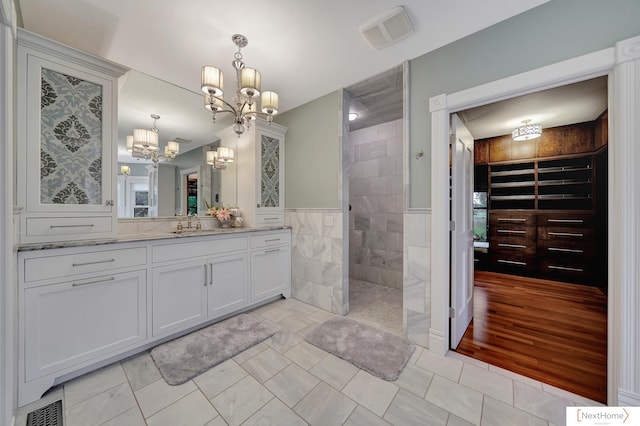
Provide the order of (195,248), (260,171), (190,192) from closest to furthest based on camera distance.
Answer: (195,248) < (190,192) < (260,171)

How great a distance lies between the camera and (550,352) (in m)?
1.97

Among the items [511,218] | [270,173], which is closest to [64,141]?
[270,173]

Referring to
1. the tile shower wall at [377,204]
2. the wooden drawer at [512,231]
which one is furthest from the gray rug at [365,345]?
the wooden drawer at [512,231]

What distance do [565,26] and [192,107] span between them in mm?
3352

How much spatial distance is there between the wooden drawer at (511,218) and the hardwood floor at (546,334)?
1106mm

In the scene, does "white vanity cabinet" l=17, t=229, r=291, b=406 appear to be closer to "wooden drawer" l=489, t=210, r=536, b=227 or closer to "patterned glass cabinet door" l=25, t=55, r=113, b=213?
"patterned glass cabinet door" l=25, t=55, r=113, b=213

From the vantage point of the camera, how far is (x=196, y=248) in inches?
87.4

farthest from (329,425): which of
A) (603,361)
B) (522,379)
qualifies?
(603,361)

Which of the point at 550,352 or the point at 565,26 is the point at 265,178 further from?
the point at 550,352

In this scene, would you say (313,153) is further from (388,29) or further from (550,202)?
(550,202)

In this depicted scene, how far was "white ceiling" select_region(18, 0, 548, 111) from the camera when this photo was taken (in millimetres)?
1592

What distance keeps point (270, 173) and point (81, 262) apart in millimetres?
2013

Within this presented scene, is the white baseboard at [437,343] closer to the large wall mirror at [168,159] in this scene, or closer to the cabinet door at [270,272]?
the cabinet door at [270,272]

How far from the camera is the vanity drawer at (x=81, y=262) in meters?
1.45
